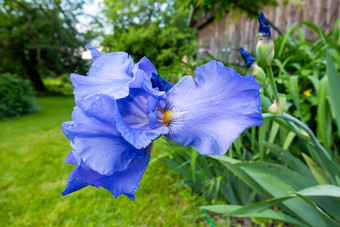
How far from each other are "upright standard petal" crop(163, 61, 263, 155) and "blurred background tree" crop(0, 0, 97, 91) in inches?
428

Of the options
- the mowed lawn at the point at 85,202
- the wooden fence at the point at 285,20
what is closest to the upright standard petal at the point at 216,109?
the mowed lawn at the point at 85,202

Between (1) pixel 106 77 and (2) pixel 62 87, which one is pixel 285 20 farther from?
(2) pixel 62 87

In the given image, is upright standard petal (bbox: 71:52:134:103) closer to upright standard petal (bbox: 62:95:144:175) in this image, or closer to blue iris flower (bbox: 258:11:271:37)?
upright standard petal (bbox: 62:95:144:175)

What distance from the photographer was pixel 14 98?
727 cm

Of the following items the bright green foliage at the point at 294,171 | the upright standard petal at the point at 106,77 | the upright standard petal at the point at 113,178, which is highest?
the upright standard petal at the point at 106,77

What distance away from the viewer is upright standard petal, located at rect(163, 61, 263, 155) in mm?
370

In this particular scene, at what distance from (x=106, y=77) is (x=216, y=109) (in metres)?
0.22

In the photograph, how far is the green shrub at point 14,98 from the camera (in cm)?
698

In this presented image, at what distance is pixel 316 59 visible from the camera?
5.68 feet

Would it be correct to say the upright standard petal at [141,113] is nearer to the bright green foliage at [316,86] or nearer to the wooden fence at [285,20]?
the bright green foliage at [316,86]

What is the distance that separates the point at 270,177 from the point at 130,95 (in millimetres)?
841

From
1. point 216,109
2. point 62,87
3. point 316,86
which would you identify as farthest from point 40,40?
point 216,109

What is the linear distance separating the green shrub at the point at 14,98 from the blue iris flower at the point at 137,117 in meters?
8.02

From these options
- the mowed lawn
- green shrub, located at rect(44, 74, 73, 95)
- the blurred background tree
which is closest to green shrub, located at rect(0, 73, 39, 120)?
the blurred background tree
